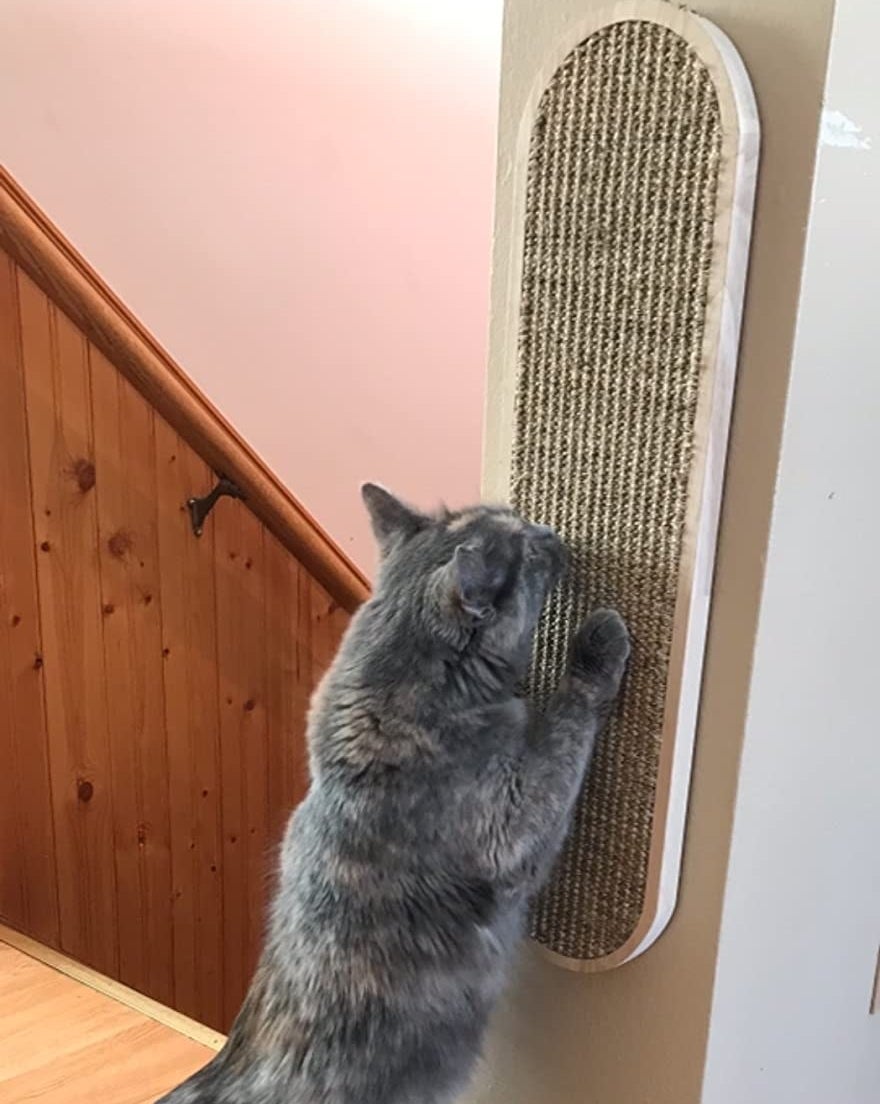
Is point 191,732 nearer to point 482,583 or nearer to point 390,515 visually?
point 390,515

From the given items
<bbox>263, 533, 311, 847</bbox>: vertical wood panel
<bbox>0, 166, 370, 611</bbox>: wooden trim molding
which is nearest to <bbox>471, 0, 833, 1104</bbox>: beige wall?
<bbox>0, 166, 370, 611</bbox>: wooden trim molding

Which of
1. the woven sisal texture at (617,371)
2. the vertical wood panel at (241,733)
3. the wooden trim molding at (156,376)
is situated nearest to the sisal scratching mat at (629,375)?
the woven sisal texture at (617,371)

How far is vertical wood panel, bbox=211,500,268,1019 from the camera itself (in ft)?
6.33

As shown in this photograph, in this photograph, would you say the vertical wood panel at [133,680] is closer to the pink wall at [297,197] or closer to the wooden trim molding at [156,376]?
the wooden trim molding at [156,376]

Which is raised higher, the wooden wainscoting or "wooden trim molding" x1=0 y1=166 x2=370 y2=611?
"wooden trim molding" x1=0 y1=166 x2=370 y2=611

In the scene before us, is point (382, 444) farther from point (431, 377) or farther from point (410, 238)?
point (410, 238)

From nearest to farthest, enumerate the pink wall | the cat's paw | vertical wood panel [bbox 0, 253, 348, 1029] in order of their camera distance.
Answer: the cat's paw
vertical wood panel [bbox 0, 253, 348, 1029]
the pink wall

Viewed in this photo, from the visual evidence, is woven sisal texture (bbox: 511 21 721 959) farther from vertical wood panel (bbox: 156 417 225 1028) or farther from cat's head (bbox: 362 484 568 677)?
vertical wood panel (bbox: 156 417 225 1028)

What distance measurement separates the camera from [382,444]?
7.72 ft

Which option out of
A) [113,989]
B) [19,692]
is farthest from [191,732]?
[113,989]

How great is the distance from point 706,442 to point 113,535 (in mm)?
1257

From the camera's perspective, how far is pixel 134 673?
72.4 inches

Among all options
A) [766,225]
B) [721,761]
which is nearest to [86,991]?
[721,761]

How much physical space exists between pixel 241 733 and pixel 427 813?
1.22 meters
